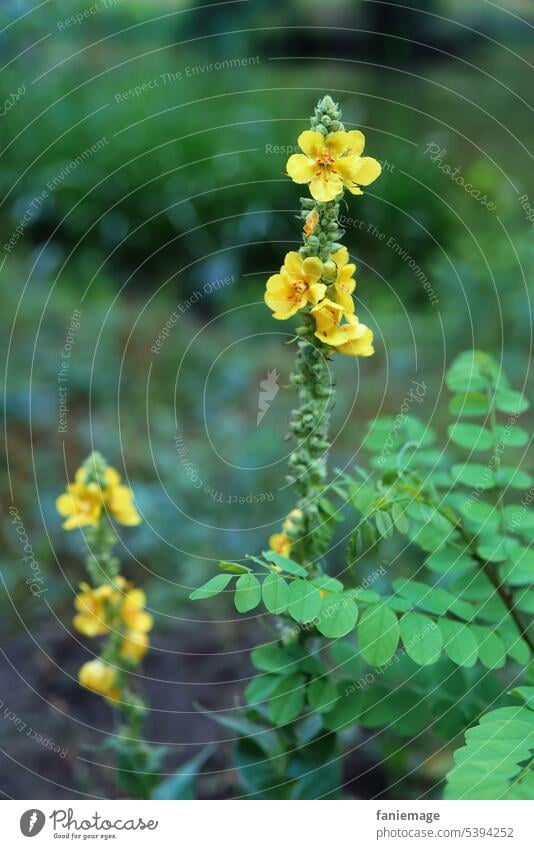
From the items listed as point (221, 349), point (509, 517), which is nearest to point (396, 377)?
point (221, 349)

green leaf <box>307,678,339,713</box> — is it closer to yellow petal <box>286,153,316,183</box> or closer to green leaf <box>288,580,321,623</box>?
green leaf <box>288,580,321,623</box>

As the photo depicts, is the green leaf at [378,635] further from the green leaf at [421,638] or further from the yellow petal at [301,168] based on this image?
the yellow petal at [301,168]

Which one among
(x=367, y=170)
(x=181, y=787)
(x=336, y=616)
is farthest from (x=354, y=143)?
(x=181, y=787)

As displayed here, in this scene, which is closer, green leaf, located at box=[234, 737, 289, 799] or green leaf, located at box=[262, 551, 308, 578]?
green leaf, located at box=[262, 551, 308, 578]

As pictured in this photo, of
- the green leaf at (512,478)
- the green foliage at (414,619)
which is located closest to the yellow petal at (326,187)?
the green foliage at (414,619)

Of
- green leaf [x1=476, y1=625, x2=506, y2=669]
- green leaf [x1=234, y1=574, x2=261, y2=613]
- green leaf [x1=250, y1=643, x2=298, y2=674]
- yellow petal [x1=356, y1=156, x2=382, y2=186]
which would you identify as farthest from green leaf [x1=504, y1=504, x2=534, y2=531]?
yellow petal [x1=356, y1=156, x2=382, y2=186]

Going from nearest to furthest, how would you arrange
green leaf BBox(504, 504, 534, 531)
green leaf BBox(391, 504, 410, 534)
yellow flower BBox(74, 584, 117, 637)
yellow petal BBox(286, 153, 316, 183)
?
yellow petal BBox(286, 153, 316, 183) → green leaf BBox(391, 504, 410, 534) → green leaf BBox(504, 504, 534, 531) → yellow flower BBox(74, 584, 117, 637)
